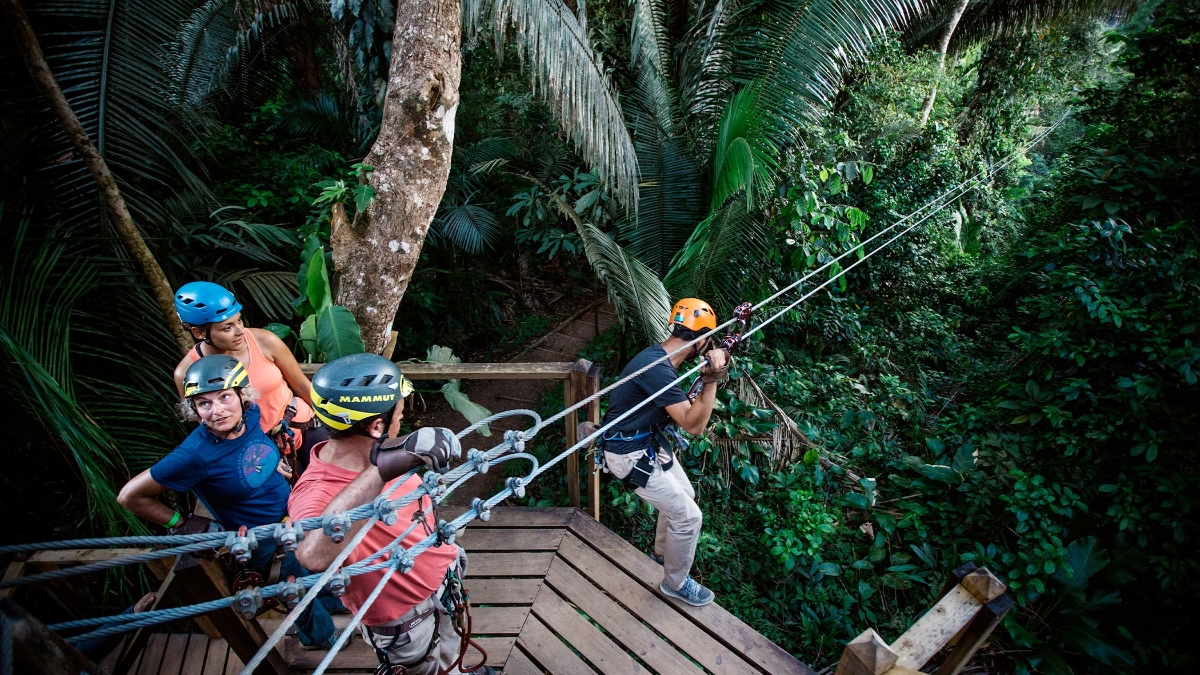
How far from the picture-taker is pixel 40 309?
283 centimetres

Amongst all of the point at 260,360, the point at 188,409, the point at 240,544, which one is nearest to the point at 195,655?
the point at 188,409

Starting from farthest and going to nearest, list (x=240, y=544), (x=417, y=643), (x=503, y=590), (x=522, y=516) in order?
1. (x=522, y=516)
2. (x=503, y=590)
3. (x=417, y=643)
4. (x=240, y=544)

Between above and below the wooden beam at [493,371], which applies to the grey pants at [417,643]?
below

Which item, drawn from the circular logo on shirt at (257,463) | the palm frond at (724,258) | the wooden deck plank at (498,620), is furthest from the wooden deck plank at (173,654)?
the palm frond at (724,258)

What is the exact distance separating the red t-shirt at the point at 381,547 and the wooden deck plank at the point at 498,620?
0.96 m

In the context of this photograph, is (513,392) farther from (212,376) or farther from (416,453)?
(416,453)

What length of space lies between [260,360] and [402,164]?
1.66m

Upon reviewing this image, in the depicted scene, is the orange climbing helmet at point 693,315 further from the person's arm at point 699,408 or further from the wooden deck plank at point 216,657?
the wooden deck plank at point 216,657

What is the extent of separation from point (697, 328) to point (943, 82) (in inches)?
350

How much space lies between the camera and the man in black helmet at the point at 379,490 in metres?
1.61

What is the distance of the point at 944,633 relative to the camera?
2.05 metres

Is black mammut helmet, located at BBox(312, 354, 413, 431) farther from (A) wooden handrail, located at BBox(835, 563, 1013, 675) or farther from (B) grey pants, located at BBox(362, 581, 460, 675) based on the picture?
(A) wooden handrail, located at BBox(835, 563, 1013, 675)

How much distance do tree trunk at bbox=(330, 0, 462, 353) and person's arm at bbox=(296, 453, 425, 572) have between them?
246cm

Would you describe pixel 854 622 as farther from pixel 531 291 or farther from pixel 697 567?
pixel 531 291
